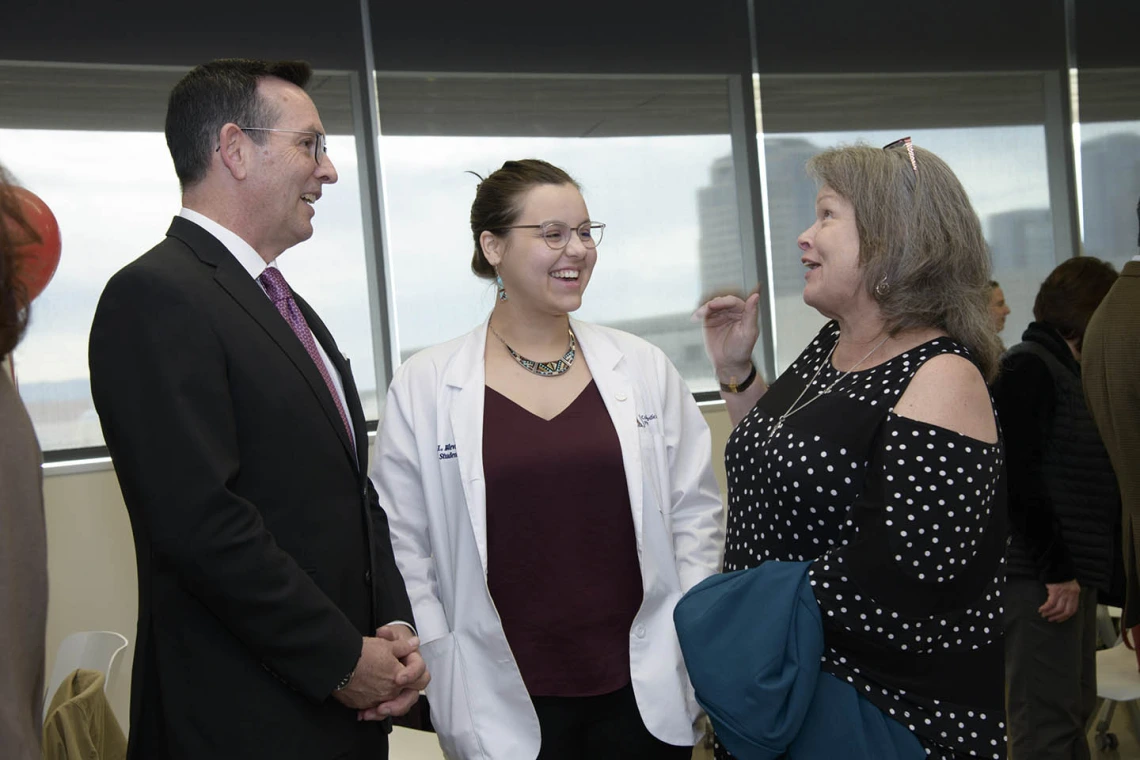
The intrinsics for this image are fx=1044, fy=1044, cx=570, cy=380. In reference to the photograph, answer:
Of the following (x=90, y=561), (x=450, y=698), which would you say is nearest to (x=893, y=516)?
(x=450, y=698)

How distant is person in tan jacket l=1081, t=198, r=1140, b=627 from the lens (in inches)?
111

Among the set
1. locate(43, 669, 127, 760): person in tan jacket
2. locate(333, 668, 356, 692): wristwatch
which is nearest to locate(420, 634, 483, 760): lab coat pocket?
locate(333, 668, 356, 692): wristwatch

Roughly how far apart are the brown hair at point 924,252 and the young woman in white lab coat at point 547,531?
66cm

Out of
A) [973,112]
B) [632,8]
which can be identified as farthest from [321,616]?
[973,112]

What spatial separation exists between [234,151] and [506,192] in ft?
2.38

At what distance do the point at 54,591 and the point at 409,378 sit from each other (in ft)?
9.86

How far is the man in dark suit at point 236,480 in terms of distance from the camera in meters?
1.55

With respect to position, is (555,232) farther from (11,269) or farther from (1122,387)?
(1122,387)

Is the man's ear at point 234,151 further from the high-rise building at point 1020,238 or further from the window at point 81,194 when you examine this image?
the high-rise building at point 1020,238

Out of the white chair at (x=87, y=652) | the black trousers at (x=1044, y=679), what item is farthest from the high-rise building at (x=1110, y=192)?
the white chair at (x=87, y=652)

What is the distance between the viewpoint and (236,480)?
5.38 ft

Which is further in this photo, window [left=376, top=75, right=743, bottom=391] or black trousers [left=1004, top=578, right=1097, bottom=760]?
window [left=376, top=75, right=743, bottom=391]

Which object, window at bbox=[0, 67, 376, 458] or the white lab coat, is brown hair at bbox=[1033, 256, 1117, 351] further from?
window at bbox=[0, 67, 376, 458]

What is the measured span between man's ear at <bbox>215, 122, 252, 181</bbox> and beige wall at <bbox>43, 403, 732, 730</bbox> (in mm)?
3254
